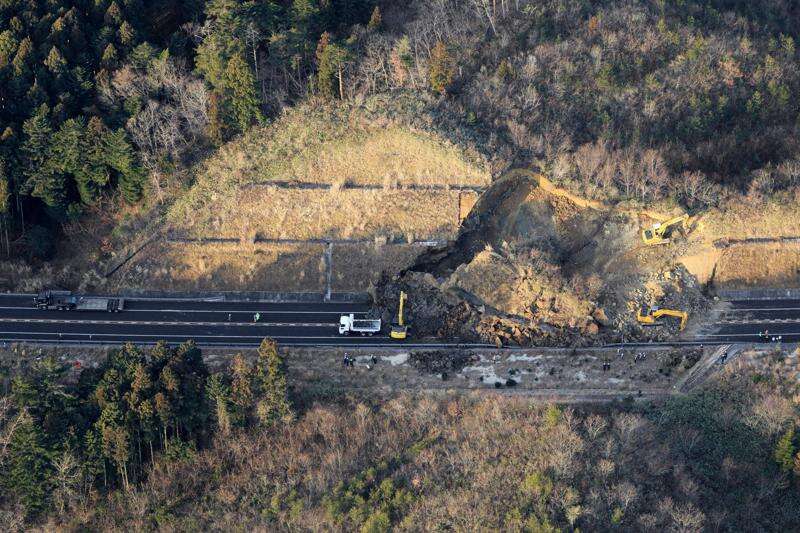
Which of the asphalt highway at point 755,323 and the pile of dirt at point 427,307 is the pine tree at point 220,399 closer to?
the pile of dirt at point 427,307

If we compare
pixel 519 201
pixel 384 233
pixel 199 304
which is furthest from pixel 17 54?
pixel 519 201

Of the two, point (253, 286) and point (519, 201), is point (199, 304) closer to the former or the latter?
point (253, 286)

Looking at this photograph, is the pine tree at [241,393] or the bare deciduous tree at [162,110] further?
the bare deciduous tree at [162,110]

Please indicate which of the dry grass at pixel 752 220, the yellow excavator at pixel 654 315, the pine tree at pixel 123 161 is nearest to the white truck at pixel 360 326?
the yellow excavator at pixel 654 315

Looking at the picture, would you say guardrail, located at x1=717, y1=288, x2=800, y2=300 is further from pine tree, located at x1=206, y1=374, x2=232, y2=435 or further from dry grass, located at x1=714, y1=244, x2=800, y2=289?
pine tree, located at x1=206, y1=374, x2=232, y2=435

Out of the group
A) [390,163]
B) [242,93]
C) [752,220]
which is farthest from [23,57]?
[752,220]
